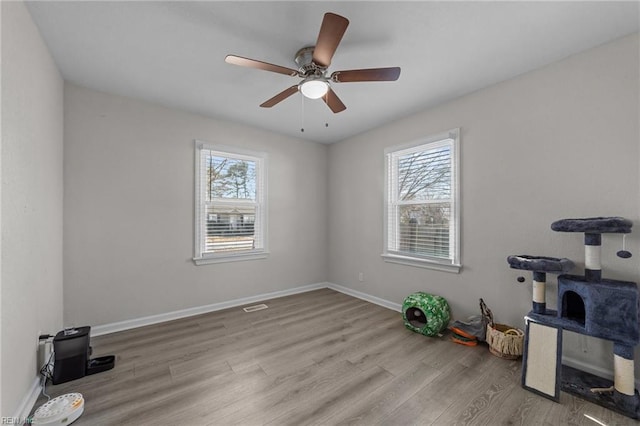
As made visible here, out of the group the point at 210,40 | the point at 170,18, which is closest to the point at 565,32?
the point at 210,40

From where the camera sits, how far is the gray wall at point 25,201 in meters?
1.47

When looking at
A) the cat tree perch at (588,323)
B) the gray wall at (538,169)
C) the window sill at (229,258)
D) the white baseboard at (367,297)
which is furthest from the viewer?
the white baseboard at (367,297)

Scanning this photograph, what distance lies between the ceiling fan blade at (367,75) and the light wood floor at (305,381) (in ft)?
7.68

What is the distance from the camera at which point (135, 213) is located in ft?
9.93

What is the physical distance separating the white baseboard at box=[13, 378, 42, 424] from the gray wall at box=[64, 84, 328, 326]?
3.22ft

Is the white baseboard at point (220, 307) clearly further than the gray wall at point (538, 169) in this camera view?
Yes

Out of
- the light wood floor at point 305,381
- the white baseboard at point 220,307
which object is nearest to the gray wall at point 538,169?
the white baseboard at point 220,307

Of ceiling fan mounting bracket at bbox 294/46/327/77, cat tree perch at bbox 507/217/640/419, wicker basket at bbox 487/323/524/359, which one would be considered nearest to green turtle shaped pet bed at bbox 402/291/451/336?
wicker basket at bbox 487/323/524/359

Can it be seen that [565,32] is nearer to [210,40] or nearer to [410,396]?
[210,40]

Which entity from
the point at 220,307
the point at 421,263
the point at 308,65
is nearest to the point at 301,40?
the point at 308,65

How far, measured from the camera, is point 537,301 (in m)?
2.10

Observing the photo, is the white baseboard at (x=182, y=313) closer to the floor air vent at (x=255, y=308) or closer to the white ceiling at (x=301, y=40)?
the floor air vent at (x=255, y=308)

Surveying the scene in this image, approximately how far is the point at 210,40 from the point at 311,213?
3003 millimetres

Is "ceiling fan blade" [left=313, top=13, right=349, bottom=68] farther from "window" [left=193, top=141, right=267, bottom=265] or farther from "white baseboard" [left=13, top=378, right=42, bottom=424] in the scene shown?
→ "white baseboard" [left=13, top=378, right=42, bottom=424]
